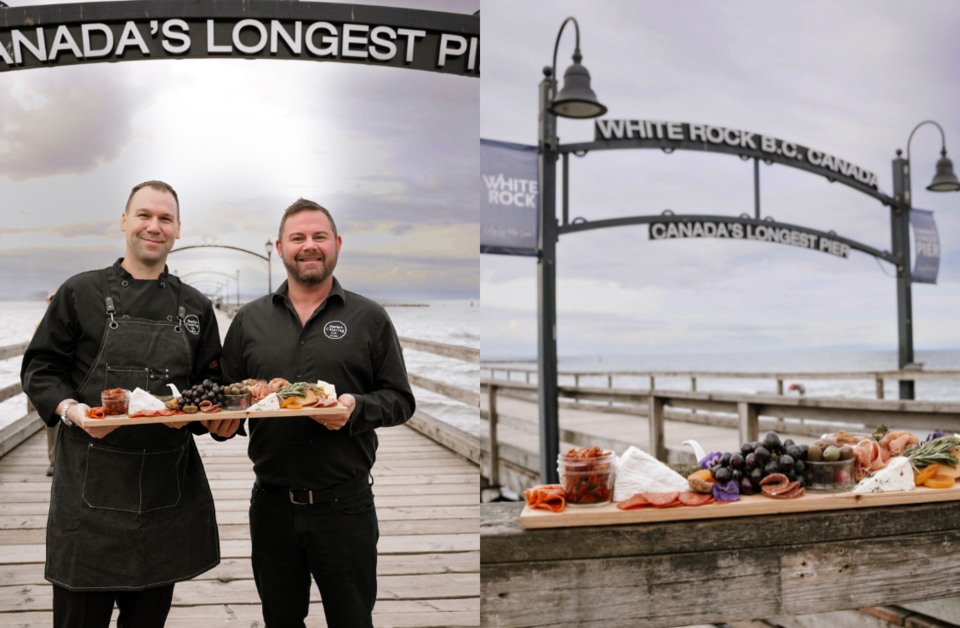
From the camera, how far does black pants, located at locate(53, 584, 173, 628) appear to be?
1.63 m

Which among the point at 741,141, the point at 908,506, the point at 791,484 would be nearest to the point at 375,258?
the point at 791,484

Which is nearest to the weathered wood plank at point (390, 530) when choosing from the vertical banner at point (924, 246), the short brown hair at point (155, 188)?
the short brown hair at point (155, 188)

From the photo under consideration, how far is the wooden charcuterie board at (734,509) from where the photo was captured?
1.61 meters

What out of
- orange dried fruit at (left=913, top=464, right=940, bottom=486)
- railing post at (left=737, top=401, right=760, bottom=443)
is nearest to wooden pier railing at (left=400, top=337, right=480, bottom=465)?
orange dried fruit at (left=913, top=464, right=940, bottom=486)

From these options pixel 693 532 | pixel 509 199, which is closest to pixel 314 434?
pixel 693 532

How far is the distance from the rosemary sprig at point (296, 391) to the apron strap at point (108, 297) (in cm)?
46

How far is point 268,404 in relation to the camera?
1.55 metres

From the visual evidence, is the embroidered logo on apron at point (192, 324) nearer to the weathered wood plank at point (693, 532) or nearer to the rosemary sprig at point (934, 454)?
the weathered wood plank at point (693, 532)

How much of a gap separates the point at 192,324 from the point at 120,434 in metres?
0.33

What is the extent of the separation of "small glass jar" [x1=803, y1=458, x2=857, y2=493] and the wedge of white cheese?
1.4 inches

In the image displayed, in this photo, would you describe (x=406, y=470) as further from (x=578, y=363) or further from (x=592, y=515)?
(x=578, y=363)

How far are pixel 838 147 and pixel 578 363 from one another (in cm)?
5144

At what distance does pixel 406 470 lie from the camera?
2328mm

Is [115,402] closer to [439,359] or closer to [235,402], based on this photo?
[235,402]
